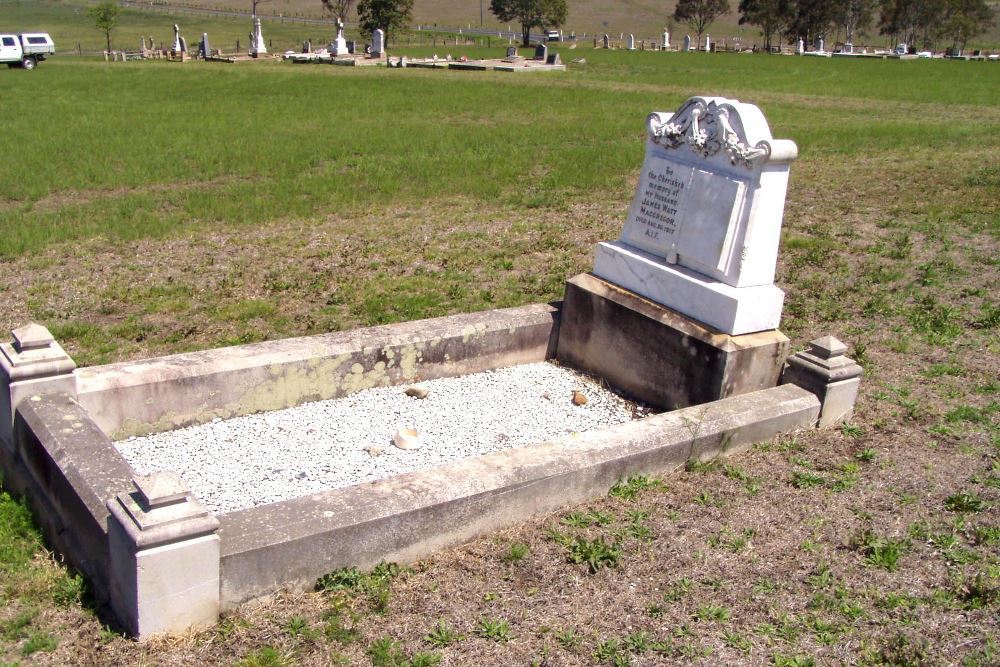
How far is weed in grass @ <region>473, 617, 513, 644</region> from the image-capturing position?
415 cm

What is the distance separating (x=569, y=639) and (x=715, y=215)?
140 inches

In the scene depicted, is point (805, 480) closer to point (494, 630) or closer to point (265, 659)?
point (494, 630)

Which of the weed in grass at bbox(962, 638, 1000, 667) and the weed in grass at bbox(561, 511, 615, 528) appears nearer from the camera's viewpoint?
the weed in grass at bbox(962, 638, 1000, 667)

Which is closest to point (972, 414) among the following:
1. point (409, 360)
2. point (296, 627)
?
point (409, 360)

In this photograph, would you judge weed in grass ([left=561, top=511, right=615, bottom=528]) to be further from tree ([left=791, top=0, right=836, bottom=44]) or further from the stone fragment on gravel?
tree ([left=791, top=0, right=836, bottom=44])

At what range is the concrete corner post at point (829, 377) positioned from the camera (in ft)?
20.6

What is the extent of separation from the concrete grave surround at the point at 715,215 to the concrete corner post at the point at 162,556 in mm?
3912

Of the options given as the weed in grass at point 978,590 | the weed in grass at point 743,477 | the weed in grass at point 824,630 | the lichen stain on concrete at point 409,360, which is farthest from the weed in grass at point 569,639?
the lichen stain on concrete at point 409,360

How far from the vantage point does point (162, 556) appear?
390 centimetres

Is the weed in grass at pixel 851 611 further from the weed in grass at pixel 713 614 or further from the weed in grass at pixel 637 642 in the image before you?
the weed in grass at pixel 637 642

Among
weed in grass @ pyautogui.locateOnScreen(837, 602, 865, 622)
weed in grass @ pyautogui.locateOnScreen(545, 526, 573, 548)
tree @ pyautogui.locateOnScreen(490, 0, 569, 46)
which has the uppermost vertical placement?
tree @ pyautogui.locateOnScreen(490, 0, 569, 46)

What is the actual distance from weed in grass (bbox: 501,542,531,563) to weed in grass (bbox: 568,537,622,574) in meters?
0.23

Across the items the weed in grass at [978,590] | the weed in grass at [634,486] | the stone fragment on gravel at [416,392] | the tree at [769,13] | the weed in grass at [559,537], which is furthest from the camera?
the tree at [769,13]

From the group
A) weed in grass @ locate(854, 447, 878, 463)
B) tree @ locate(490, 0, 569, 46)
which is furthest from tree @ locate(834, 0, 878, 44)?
weed in grass @ locate(854, 447, 878, 463)
